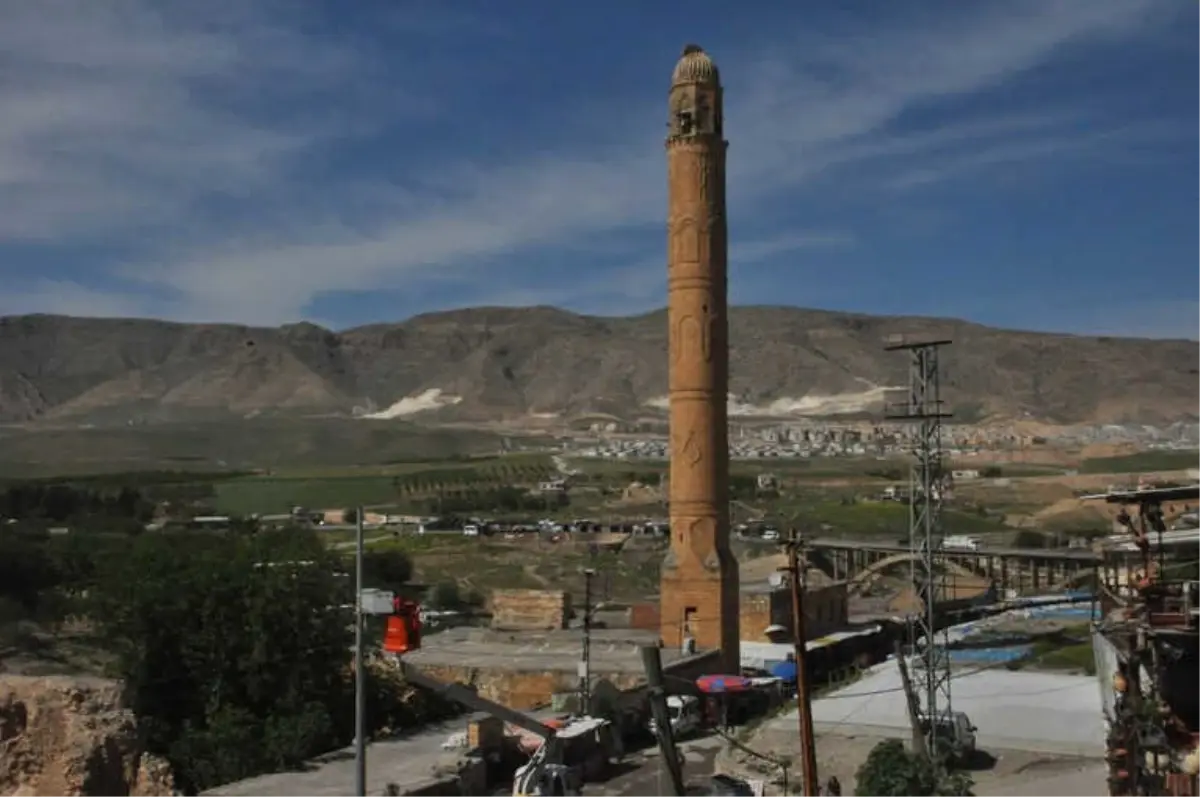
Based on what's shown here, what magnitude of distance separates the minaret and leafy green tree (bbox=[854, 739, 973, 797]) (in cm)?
1166

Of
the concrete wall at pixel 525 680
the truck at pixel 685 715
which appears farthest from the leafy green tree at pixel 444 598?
the truck at pixel 685 715

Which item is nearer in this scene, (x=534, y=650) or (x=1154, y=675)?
(x=1154, y=675)

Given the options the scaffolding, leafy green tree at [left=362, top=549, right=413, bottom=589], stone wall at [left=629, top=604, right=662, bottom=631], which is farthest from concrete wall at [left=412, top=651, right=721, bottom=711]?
leafy green tree at [left=362, top=549, right=413, bottom=589]

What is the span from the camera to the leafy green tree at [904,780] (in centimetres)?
1611

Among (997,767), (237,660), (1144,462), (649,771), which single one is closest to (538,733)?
(649,771)

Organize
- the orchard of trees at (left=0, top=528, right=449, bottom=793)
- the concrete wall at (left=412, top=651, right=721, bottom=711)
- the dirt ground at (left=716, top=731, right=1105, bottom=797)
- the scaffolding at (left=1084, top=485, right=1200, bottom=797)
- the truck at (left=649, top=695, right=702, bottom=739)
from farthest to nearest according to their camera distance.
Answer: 1. the concrete wall at (left=412, top=651, right=721, bottom=711)
2. the truck at (left=649, top=695, right=702, bottom=739)
3. the orchard of trees at (left=0, top=528, right=449, bottom=793)
4. the dirt ground at (left=716, top=731, right=1105, bottom=797)
5. the scaffolding at (left=1084, top=485, right=1200, bottom=797)

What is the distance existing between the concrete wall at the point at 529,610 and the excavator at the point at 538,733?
13.4m

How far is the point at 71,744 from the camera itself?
17562mm

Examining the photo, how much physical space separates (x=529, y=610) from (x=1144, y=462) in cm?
11556

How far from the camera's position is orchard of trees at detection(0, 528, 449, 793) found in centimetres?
2019

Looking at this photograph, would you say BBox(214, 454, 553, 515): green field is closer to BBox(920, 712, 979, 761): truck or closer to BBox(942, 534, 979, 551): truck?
BBox(942, 534, 979, 551): truck

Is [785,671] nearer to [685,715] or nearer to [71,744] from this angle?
[685,715]

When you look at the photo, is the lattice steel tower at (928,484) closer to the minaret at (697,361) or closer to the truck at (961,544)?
the minaret at (697,361)

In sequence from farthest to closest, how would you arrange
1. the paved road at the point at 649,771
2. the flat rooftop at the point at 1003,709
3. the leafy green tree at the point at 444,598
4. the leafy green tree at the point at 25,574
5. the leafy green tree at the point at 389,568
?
1. the leafy green tree at the point at 389,568
2. the leafy green tree at the point at 444,598
3. the leafy green tree at the point at 25,574
4. the flat rooftop at the point at 1003,709
5. the paved road at the point at 649,771
